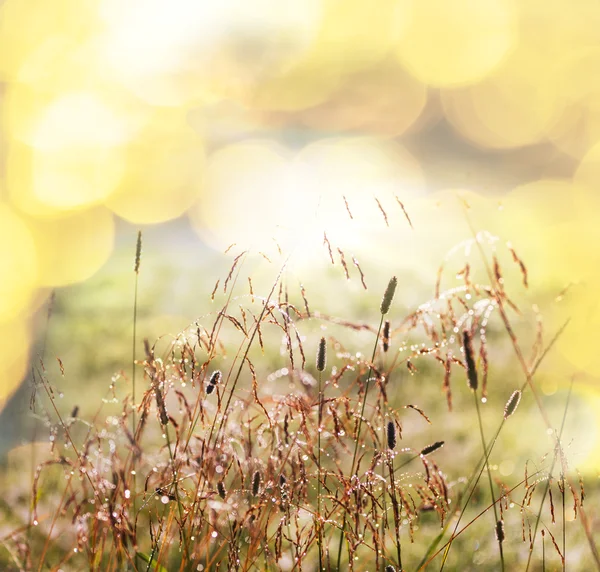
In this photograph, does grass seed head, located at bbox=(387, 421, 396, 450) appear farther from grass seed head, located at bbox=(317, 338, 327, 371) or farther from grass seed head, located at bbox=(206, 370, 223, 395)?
grass seed head, located at bbox=(206, 370, 223, 395)

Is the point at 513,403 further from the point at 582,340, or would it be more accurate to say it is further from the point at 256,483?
the point at 582,340

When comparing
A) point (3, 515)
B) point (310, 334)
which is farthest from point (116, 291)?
point (3, 515)

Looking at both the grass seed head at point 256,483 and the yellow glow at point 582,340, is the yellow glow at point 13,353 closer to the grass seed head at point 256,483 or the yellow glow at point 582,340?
the grass seed head at point 256,483

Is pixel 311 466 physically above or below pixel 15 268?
below

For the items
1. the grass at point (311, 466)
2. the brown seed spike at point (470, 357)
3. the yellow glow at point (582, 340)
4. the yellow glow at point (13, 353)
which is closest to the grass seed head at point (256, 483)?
Result: the grass at point (311, 466)

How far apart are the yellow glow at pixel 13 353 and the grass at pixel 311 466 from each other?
30 centimetres

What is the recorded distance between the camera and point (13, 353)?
378 centimetres

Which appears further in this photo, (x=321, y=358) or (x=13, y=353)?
(x=13, y=353)

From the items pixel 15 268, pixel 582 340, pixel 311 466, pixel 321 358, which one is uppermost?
pixel 15 268

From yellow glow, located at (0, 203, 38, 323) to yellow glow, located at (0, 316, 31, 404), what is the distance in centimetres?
16

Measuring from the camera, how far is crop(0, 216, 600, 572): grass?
57.3 inches

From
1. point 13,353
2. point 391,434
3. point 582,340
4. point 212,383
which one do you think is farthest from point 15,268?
point 391,434

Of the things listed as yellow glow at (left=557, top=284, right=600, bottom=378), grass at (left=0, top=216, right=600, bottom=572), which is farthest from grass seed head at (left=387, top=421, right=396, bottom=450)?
yellow glow at (left=557, top=284, right=600, bottom=378)

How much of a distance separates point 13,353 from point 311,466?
2.48m
